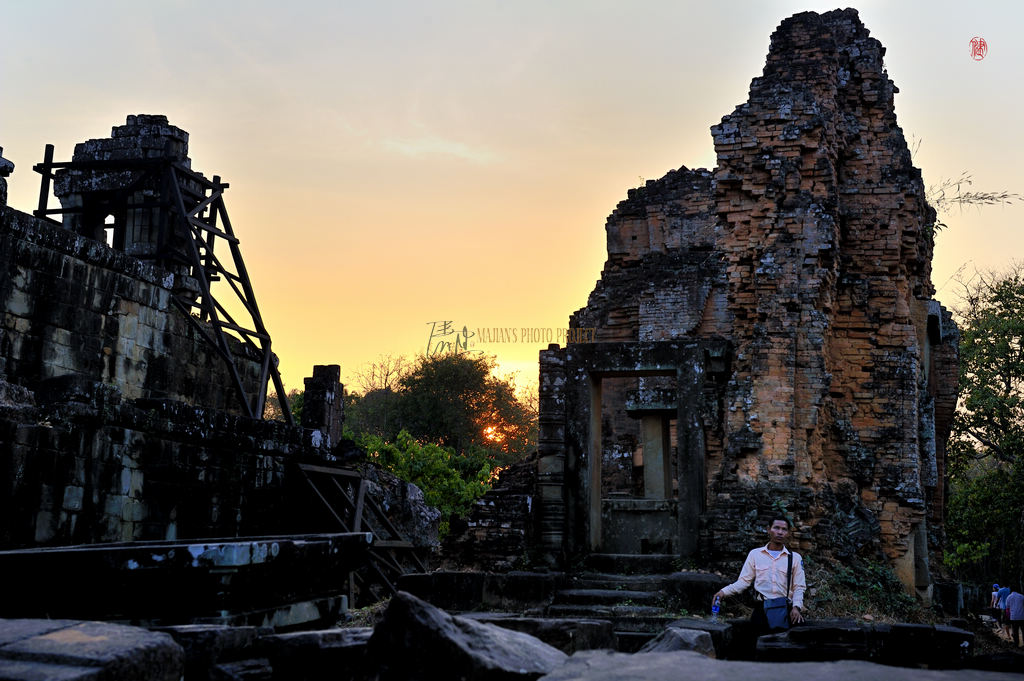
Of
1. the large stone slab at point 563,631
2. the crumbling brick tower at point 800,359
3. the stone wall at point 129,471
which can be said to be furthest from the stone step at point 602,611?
the large stone slab at point 563,631

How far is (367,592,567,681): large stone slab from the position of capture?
12.5ft

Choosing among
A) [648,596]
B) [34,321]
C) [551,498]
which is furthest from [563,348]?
[34,321]

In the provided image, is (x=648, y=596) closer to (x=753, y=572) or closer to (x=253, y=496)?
(x=753, y=572)

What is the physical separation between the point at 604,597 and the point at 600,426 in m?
3.02

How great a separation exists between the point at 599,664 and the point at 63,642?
6.50ft

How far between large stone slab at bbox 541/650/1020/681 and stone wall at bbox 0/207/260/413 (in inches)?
339

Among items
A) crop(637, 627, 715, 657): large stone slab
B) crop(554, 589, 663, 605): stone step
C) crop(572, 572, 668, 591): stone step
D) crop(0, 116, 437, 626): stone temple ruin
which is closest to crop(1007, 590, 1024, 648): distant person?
crop(0, 116, 437, 626): stone temple ruin

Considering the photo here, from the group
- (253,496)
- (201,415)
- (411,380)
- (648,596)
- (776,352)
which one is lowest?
(648,596)

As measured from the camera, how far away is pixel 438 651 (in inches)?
152

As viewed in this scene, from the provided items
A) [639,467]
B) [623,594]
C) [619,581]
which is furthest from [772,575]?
[639,467]

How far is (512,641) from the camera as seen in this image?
428 cm

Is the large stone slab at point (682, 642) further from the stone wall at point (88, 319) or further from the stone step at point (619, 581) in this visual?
the stone wall at point (88, 319)

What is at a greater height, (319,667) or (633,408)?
(633,408)

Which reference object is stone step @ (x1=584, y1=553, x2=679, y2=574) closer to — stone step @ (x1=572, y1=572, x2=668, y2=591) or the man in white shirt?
stone step @ (x1=572, y1=572, x2=668, y2=591)
